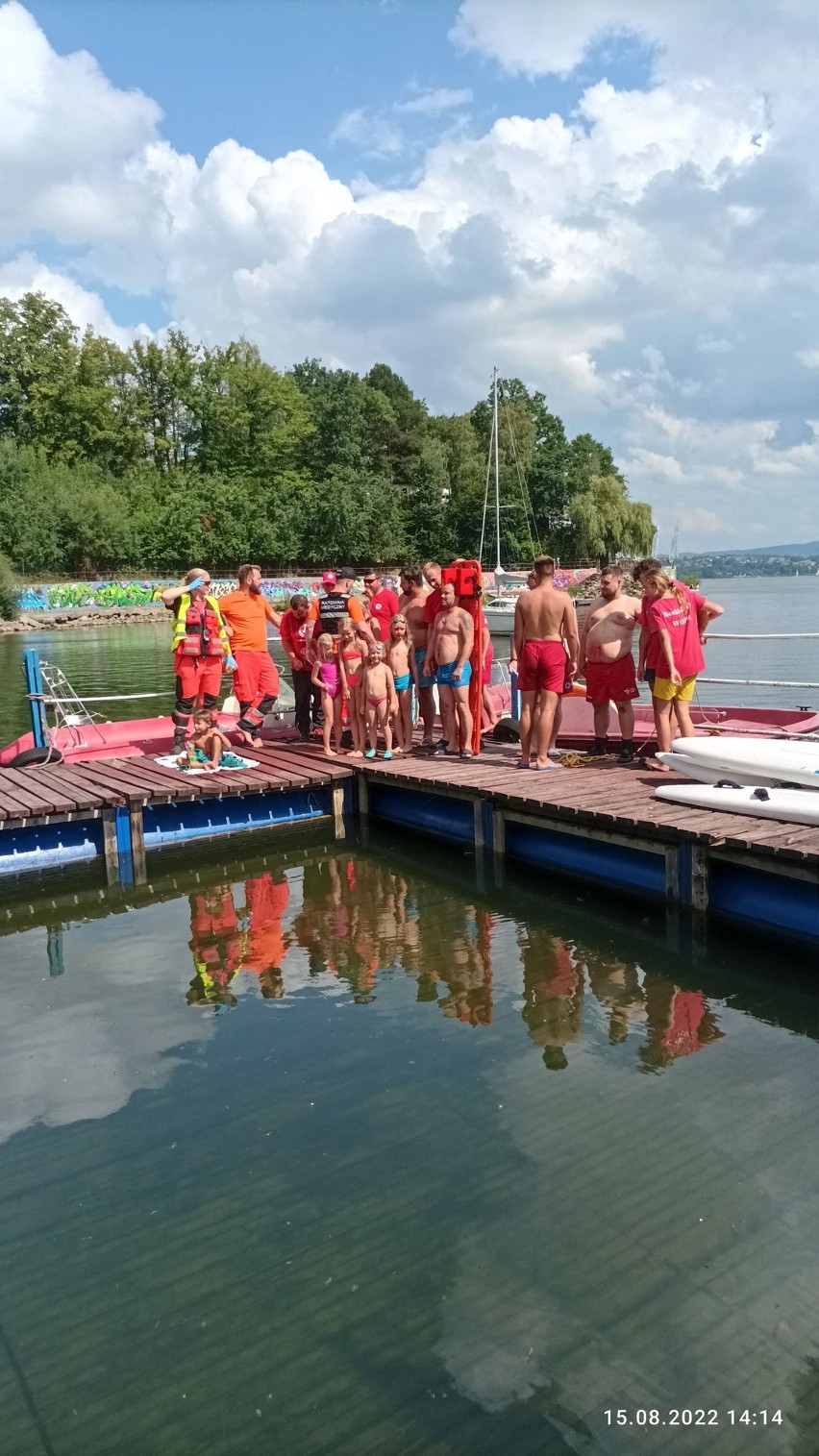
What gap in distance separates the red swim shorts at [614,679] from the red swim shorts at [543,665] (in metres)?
0.27

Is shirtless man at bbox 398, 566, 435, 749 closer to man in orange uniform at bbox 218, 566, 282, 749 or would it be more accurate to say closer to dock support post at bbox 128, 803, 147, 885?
man in orange uniform at bbox 218, 566, 282, 749

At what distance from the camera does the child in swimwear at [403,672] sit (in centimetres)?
924

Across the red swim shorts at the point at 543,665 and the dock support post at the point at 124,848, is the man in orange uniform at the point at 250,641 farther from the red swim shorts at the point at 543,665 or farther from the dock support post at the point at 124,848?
the red swim shorts at the point at 543,665

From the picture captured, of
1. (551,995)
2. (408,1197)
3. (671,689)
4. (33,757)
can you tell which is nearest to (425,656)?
(671,689)

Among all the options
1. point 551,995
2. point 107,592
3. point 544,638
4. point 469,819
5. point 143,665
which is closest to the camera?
point 551,995

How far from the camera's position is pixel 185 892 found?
8.05m

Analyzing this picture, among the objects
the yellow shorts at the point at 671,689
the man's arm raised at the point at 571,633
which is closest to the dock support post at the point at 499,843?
the man's arm raised at the point at 571,633

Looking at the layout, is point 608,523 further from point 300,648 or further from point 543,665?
point 543,665

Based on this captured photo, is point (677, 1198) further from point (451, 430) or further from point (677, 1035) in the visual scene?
point (451, 430)

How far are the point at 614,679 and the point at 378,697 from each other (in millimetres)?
2303

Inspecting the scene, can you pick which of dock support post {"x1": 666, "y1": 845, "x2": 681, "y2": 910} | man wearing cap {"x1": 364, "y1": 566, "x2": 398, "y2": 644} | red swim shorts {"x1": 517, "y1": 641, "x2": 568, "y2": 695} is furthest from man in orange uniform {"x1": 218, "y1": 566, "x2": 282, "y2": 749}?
dock support post {"x1": 666, "y1": 845, "x2": 681, "y2": 910}

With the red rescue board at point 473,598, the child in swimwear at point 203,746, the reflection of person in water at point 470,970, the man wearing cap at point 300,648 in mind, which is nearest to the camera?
the reflection of person in water at point 470,970

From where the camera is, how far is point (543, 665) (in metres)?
8.13

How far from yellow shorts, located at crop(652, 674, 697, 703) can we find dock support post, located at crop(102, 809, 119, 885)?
4.52m
